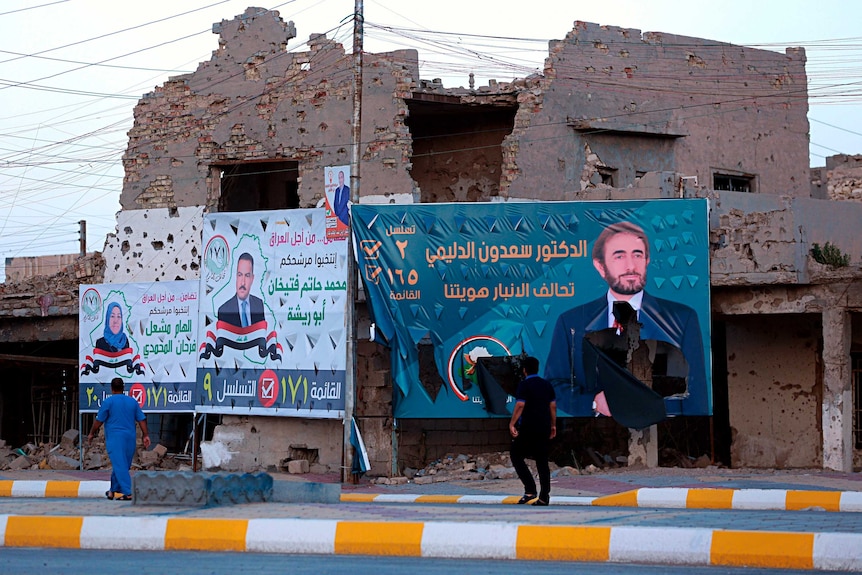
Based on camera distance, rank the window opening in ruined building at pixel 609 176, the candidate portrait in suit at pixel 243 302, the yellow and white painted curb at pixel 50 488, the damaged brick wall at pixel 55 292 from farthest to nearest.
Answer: the window opening in ruined building at pixel 609 176 < the damaged brick wall at pixel 55 292 < the candidate portrait in suit at pixel 243 302 < the yellow and white painted curb at pixel 50 488

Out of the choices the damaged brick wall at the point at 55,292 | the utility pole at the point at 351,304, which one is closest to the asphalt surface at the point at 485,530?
the utility pole at the point at 351,304

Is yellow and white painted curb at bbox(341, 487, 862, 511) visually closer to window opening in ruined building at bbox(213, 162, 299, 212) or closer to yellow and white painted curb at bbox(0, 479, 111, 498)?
yellow and white painted curb at bbox(0, 479, 111, 498)

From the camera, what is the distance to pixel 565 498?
45.3 feet

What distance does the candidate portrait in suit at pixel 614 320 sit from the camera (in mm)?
17453

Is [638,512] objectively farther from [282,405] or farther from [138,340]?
[138,340]

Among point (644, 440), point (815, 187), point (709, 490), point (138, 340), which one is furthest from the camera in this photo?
point (815, 187)

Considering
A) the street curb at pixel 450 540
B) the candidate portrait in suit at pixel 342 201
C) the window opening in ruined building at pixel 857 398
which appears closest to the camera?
the street curb at pixel 450 540

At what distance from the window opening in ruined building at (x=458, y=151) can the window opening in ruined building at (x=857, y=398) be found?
7.20 metres

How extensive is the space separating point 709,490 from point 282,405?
8071 mm

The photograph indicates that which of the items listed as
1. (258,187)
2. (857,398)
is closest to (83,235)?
(258,187)

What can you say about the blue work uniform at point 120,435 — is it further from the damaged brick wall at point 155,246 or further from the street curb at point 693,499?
the damaged brick wall at point 155,246

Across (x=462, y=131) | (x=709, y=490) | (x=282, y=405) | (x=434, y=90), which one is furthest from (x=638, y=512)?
(x=462, y=131)

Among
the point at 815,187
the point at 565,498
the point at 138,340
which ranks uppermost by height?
the point at 815,187

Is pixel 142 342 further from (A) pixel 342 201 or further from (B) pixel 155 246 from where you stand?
(A) pixel 342 201
